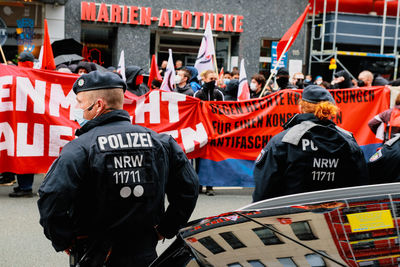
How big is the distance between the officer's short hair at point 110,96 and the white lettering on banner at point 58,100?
478 cm

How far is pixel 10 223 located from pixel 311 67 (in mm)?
18122

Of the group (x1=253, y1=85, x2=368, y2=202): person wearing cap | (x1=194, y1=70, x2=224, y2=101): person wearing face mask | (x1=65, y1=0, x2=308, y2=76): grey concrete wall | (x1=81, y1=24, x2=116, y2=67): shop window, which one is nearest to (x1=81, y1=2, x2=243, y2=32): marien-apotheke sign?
(x1=65, y1=0, x2=308, y2=76): grey concrete wall

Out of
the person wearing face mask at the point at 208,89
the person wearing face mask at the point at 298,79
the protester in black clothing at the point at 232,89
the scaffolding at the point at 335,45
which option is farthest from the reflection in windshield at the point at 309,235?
the scaffolding at the point at 335,45

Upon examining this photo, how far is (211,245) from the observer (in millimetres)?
2160

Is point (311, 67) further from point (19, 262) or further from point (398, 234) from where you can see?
point (398, 234)

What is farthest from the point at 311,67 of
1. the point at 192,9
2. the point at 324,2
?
the point at 192,9

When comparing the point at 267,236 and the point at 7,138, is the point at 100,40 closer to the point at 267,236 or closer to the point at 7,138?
the point at 7,138

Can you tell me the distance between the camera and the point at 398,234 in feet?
6.33

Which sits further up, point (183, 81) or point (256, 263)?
point (183, 81)

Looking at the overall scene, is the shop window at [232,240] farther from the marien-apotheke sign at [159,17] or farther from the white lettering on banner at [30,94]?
the marien-apotheke sign at [159,17]

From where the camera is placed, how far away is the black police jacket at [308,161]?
3.66 m

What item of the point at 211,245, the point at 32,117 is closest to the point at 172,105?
the point at 32,117

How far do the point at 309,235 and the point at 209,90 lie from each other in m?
6.91

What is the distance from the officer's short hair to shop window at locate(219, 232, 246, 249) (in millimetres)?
1034
